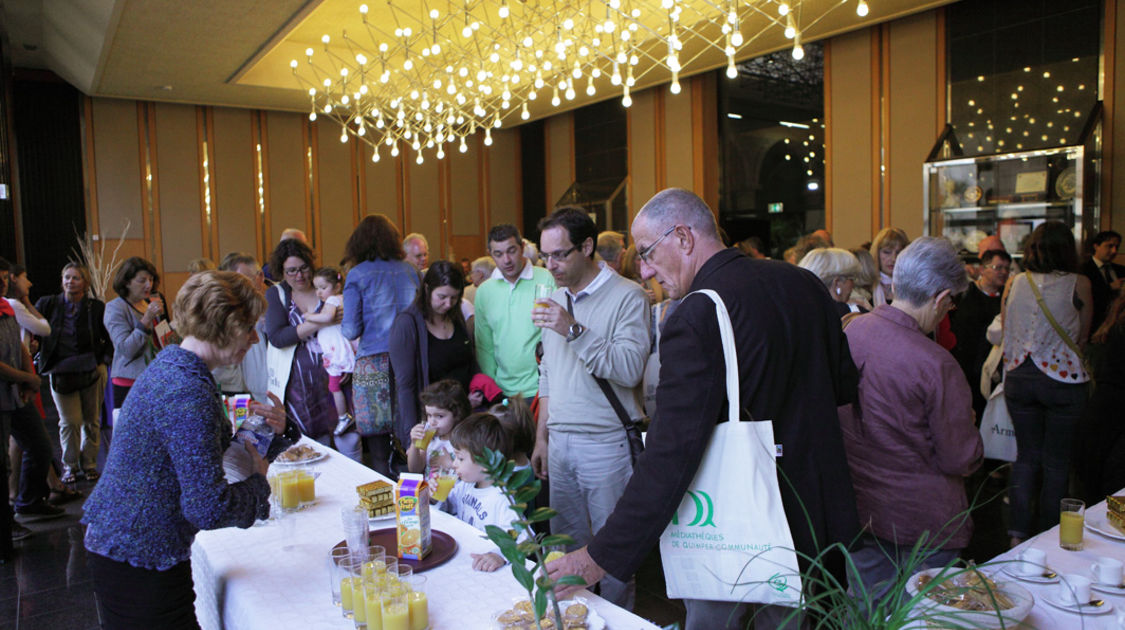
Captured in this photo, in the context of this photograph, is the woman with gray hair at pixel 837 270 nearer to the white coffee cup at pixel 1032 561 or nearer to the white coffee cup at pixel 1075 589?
the white coffee cup at pixel 1032 561

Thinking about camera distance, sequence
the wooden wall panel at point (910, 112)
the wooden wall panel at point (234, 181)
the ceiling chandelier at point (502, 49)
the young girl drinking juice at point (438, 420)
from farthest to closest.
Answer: the wooden wall panel at point (234, 181) → the wooden wall panel at point (910, 112) → the ceiling chandelier at point (502, 49) → the young girl drinking juice at point (438, 420)

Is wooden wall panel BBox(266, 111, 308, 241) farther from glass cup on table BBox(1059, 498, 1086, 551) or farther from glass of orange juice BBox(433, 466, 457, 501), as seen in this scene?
glass cup on table BBox(1059, 498, 1086, 551)

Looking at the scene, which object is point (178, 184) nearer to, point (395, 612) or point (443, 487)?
point (443, 487)

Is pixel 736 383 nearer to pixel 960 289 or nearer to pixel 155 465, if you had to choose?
pixel 960 289

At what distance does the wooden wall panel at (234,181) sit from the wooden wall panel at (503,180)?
4.25 metres

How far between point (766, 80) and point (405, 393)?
8160 mm

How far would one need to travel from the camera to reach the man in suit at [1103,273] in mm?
5078

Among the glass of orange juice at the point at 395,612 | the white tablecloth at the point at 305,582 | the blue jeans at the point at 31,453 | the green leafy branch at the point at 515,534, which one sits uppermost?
the green leafy branch at the point at 515,534

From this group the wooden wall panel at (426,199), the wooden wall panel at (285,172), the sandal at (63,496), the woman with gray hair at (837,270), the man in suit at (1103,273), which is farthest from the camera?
the wooden wall panel at (426,199)

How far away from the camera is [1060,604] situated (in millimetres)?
1663

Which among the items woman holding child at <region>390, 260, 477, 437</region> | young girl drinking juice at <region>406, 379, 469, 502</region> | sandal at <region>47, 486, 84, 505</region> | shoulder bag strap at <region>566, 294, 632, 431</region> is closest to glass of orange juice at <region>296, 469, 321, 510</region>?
young girl drinking juice at <region>406, 379, 469, 502</region>

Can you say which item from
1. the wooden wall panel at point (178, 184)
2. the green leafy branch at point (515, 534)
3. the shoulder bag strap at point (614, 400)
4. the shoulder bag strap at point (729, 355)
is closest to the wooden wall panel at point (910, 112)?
the shoulder bag strap at point (614, 400)

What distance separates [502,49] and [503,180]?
5.75 metres

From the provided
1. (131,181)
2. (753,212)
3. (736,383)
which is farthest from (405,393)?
(131,181)
